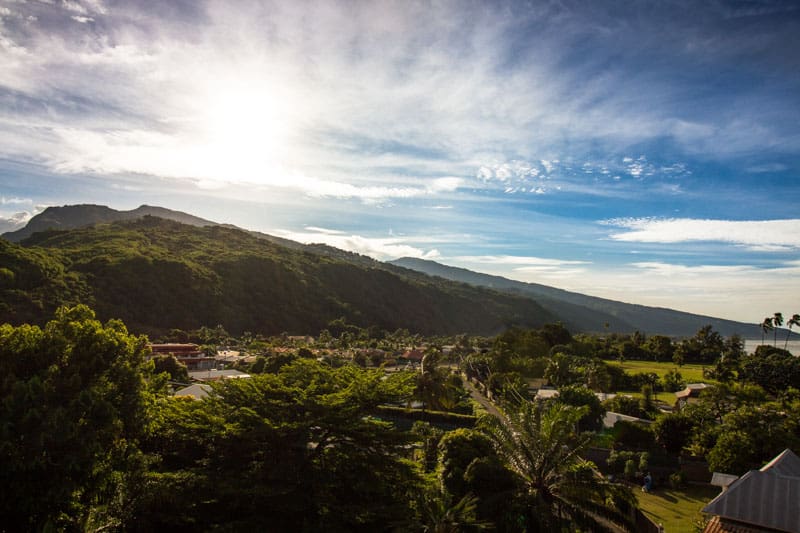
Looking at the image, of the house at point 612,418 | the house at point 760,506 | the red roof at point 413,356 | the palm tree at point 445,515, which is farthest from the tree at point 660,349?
the palm tree at point 445,515

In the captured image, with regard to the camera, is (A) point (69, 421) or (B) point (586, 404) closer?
(A) point (69, 421)

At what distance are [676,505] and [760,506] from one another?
10.9 metres

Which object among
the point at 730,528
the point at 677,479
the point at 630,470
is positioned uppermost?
the point at 730,528

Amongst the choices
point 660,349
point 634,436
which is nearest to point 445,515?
point 634,436

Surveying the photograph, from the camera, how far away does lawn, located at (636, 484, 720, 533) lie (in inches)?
754

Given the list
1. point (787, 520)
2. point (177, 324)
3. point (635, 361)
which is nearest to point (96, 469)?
point (787, 520)

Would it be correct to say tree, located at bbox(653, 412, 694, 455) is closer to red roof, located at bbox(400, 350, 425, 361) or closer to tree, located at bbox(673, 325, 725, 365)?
red roof, located at bbox(400, 350, 425, 361)

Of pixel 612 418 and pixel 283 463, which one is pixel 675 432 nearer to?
pixel 612 418

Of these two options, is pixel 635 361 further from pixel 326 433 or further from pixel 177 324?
pixel 177 324

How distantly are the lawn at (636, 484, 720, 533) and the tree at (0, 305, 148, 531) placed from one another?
2073 centimetres

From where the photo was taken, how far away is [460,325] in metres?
178

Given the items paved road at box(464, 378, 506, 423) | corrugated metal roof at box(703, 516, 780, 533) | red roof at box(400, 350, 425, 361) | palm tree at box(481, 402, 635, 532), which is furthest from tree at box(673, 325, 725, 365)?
palm tree at box(481, 402, 635, 532)

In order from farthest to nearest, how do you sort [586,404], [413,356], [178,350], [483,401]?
1. [413,356]
2. [178,350]
3. [483,401]
4. [586,404]

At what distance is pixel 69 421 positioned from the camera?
1116cm
